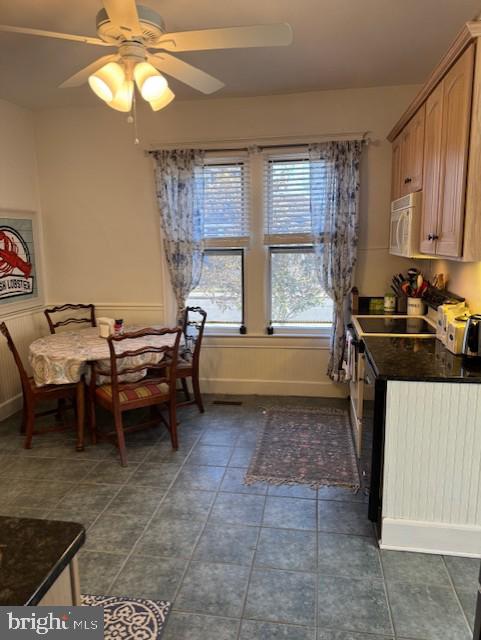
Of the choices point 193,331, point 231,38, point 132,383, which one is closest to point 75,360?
point 132,383

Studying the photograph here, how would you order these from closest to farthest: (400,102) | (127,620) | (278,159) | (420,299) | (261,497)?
(127,620), (261,497), (420,299), (400,102), (278,159)

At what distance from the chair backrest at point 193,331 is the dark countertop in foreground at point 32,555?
2.89m

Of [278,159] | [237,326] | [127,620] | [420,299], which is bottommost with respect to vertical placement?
[127,620]

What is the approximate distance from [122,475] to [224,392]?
5.41 ft

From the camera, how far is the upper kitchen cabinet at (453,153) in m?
2.02

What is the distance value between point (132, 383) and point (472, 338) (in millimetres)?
2172

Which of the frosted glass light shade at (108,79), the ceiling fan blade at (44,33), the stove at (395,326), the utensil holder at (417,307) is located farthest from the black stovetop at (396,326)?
the ceiling fan blade at (44,33)

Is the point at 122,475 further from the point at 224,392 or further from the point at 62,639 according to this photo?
the point at 62,639

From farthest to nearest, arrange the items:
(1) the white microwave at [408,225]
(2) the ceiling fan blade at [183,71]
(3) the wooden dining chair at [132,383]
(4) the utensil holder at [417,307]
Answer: (4) the utensil holder at [417,307]
(3) the wooden dining chair at [132,383]
(1) the white microwave at [408,225]
(2) the ceiling fan blade at [183,71]

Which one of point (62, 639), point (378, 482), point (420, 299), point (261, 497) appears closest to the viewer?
point (62, 639)

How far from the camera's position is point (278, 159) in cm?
406

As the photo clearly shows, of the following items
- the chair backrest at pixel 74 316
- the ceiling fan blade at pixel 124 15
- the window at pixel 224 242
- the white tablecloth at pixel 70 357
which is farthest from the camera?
the chair backrest at pixel 74 316

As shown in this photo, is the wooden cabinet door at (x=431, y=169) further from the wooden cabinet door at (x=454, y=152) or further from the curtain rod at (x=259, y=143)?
the curtain rod at (x=259, y=143)

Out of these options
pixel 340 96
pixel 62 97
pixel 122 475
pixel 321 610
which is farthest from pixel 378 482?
pixel 62 97
